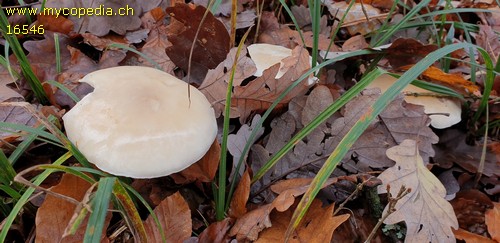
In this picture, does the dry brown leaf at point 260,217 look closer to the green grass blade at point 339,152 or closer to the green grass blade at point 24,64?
the green grass blade at point 339,152

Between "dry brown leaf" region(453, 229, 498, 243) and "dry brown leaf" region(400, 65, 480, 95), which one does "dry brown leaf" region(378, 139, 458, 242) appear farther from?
"dry brown leaf" region(400, 65, 480, 95)

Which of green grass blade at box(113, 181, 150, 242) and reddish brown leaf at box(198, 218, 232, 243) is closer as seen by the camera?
green grass blade at box(113, 181, 150, 242)

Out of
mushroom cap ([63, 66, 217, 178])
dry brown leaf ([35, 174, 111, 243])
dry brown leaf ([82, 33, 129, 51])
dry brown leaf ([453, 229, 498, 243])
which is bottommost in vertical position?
dry brown leaf ([453, 229, 498, 243])

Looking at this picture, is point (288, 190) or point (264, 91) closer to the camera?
point (288, 190)

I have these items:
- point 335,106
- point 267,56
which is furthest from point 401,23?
point 335,106

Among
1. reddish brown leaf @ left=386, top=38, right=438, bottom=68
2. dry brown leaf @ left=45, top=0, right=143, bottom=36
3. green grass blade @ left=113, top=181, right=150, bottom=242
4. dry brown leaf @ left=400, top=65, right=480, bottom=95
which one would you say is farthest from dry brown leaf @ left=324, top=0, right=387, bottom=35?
green grass blade @ left=113, top=181, right=150, bottom=242

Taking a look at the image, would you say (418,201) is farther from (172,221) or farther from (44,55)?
(44,55)

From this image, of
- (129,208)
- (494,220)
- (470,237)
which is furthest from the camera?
(494,220)
